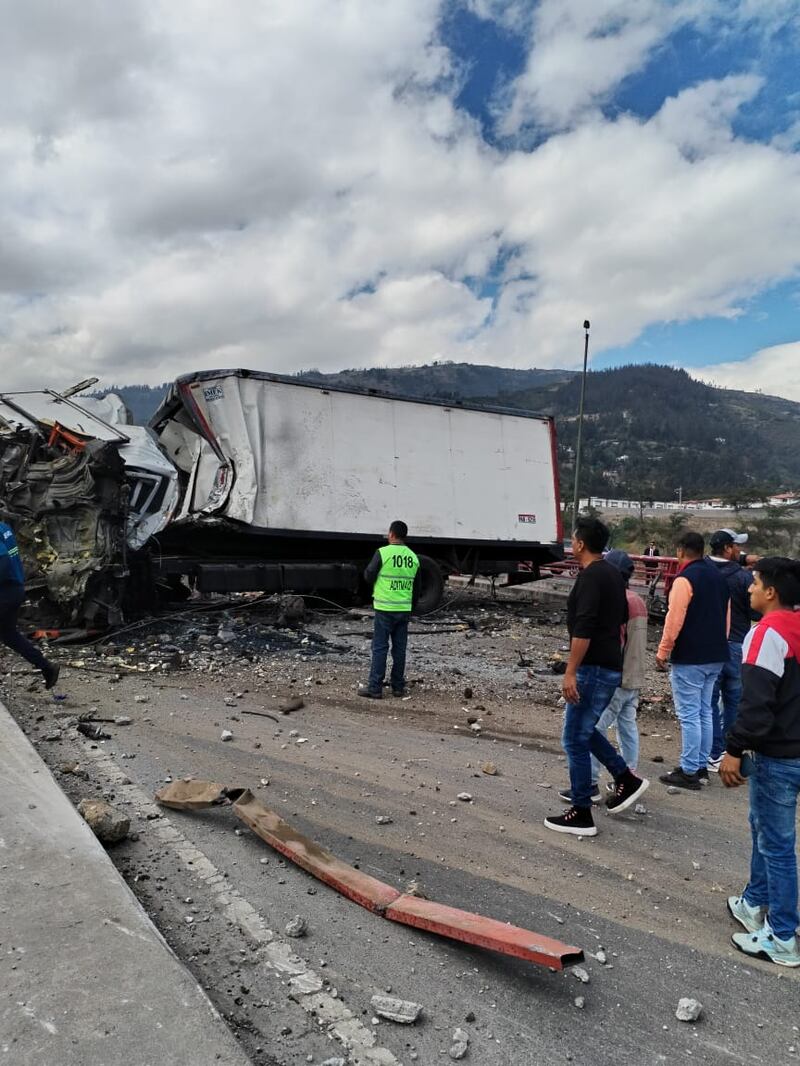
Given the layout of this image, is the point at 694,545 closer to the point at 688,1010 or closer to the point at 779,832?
the point at 779,832

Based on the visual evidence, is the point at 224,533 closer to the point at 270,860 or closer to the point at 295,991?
the point at 270,860

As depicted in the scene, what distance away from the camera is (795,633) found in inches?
103

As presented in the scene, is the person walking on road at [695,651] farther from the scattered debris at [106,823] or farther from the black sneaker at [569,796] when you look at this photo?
the scattered debris at [106,823]

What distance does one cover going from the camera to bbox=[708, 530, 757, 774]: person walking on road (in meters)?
4.91

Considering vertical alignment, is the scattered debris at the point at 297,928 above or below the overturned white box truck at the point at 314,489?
below

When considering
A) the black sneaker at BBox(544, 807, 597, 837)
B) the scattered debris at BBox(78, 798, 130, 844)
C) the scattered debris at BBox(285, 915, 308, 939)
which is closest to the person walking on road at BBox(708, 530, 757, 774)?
the black sneaker at BBox(544, 807, 597, 837)

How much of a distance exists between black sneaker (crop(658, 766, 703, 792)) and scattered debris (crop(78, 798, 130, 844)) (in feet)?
10.4

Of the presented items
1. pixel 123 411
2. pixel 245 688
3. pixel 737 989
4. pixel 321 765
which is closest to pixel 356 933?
pixel 737 989

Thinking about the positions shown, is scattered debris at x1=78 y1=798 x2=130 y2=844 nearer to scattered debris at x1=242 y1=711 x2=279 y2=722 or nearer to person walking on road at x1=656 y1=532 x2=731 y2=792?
scattered debris at x1=242 y1=711 x2=279 y2=722

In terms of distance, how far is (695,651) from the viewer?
14.8 feet

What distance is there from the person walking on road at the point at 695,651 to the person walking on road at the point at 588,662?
0.94 metres

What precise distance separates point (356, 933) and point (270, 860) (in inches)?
26.5

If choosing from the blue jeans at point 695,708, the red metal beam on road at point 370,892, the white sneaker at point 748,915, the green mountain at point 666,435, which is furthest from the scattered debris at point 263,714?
the green mountain at point 666,435

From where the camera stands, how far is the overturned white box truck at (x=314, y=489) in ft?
29.9
